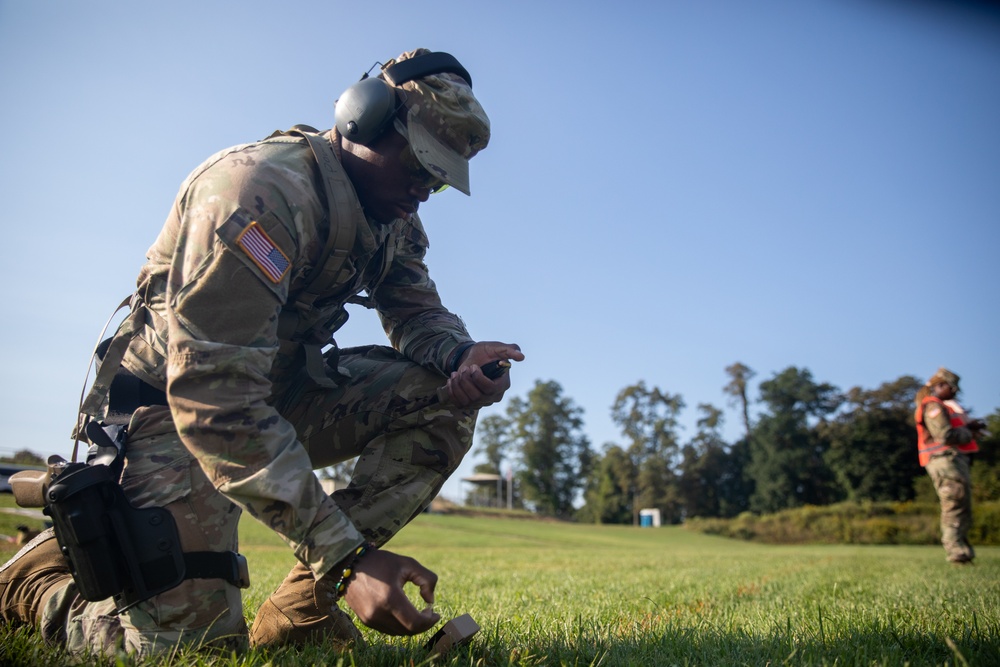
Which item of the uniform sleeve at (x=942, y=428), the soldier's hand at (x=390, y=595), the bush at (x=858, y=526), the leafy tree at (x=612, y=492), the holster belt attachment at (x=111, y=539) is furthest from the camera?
the leafy tree at (x=612, y=492)

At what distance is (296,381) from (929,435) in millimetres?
9586

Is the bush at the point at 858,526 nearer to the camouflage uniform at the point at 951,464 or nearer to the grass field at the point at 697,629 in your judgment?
the camouflage uniform at the point at 951,464

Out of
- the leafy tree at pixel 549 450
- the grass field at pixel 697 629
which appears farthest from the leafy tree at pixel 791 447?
the grass field at pixel 697 629

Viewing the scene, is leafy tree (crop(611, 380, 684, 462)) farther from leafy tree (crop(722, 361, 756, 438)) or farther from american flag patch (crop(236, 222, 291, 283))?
american flag patch (crop(236, 222, 291, 283))

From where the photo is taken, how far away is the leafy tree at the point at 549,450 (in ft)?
282

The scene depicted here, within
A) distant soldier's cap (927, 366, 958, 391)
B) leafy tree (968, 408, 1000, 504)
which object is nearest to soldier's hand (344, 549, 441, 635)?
distant soldier's cap (927, 366, 958, 391)

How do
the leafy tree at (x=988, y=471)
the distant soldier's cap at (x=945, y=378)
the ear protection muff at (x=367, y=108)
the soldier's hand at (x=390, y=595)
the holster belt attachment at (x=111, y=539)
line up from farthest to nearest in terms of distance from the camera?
the leafy tree at (x=988, y=471)
the distant soldier's cap at (x=945, y=378)
the ear protection muff at (x=367, y=108)
the holster belt attachment at (x=111, y=539)
the soldier's hand at (x=390, y=595)

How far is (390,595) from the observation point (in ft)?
5.72

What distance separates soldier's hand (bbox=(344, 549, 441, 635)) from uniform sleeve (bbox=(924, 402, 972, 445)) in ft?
31.8

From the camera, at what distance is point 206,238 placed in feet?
6.89

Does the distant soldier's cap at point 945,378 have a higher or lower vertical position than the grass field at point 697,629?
higher

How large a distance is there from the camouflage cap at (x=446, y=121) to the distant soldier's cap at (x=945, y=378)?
9502 millimetres

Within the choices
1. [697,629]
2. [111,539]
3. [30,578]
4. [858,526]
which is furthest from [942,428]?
[858,526]

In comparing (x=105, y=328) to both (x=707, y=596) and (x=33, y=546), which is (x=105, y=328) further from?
(x=707, y=596)
